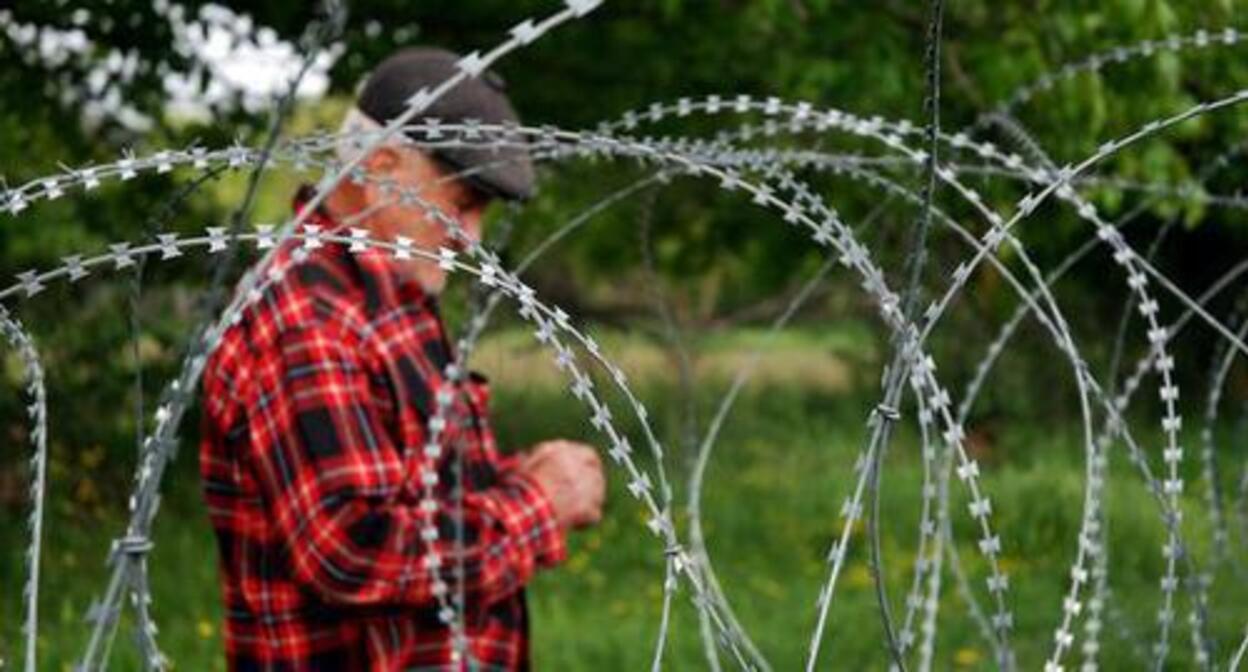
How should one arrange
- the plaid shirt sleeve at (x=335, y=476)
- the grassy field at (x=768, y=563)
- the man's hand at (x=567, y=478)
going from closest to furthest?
1. the plaid shirt sleeve at (x=335, y=476)
2. the man's hand at (x=567, y=478)
3. the grassy field at (x=768, y=563)

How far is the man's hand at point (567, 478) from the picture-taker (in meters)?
2.77

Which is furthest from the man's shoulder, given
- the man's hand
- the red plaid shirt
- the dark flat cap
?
the man's hand

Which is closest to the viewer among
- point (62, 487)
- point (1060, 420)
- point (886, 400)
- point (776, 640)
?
point (886, 400)

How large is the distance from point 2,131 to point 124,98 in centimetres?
77

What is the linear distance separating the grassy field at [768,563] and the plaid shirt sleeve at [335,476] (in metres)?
1.70

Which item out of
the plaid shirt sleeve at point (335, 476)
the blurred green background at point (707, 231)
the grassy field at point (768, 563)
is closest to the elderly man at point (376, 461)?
the plaid shirt sleeve at point (335, 476)

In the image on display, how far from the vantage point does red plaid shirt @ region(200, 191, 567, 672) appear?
8.14 feet

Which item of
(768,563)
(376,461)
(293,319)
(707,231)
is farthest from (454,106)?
(707,231)

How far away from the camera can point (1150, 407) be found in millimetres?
13352

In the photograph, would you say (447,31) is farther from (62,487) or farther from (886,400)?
(886,400)

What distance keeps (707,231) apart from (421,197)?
30.6 feet

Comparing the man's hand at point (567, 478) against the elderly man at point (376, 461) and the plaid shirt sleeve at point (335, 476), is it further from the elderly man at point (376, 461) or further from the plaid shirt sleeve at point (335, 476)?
the plaid shirt sleeve at point (335, 476)

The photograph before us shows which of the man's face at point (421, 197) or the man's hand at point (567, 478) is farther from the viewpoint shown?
the man's hand at point (567, 478)

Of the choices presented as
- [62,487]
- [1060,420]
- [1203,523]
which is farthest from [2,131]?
[1060,420]
